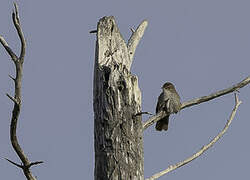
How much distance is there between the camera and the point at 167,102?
9.08m

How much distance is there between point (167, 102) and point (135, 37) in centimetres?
280

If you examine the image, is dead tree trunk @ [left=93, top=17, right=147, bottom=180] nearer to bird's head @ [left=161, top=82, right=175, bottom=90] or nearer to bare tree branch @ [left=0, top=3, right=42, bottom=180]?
bare tree branch @ [left=0, top=3, right=42, bottom=180]

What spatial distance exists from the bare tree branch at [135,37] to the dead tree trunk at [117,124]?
0.55 metres

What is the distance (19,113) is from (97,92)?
34.9 inches

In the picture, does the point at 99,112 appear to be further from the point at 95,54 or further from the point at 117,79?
the point at 95,54

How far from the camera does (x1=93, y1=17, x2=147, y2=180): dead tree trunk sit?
17.0ft

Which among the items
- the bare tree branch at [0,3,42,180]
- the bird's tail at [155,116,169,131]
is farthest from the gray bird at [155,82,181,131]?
the bare tree branch at [0,3,42,180]

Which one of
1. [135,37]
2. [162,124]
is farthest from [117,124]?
[162,124]

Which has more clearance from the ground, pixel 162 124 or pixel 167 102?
pixel 167 102

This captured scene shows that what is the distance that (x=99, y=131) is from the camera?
17.4 ft

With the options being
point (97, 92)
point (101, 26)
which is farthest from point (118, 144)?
point (101, 26)

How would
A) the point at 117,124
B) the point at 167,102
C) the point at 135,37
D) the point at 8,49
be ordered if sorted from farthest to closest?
the point at 167,102, the point at 135,37, the point at 117,124, the point at 8,49

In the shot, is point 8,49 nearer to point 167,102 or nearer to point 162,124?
point 167,102

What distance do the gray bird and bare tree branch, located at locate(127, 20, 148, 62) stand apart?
2139 mm
